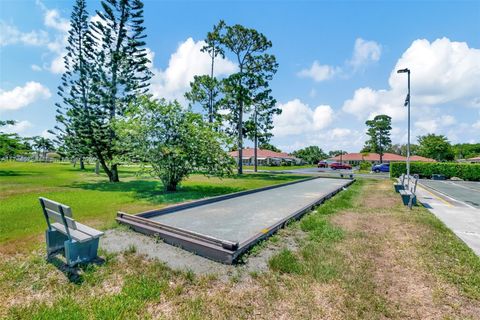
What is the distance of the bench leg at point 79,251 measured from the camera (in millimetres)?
3488

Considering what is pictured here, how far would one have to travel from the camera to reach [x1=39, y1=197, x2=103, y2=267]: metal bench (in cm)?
340

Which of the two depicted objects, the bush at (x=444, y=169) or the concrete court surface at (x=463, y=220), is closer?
the concrete court surface at (x=463, y=220)

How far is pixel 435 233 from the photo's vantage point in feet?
17.5

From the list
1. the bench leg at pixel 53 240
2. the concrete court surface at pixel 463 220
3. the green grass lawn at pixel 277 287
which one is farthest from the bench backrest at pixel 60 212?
the concrete court surface at pixel 463 220

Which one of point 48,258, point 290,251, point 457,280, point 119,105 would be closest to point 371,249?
point 457,280

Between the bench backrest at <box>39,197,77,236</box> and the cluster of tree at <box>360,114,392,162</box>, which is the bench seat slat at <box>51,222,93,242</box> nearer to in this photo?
the bench backrest at <box>39,197,77,236</box>

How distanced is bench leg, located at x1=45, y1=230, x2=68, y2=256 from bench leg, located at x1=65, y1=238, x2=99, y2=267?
519mm

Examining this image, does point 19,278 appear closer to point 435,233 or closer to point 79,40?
point 435,233

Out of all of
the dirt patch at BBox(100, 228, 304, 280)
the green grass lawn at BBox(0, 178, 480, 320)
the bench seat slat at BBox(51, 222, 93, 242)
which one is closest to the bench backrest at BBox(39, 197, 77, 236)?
the bench seat slat at BBox(51, 222, 93, 242)

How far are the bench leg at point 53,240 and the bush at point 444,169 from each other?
1084 inches

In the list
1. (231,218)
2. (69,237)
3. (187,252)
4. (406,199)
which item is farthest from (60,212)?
(406,199)

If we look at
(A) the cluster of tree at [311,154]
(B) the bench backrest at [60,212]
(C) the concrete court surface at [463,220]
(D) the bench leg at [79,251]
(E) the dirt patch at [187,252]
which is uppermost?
(A) the cluster of tree at [311,154]

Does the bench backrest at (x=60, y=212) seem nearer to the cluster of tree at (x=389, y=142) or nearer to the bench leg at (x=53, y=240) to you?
the bench leg at (x=53, y=240)

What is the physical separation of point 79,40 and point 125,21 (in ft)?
13.0
